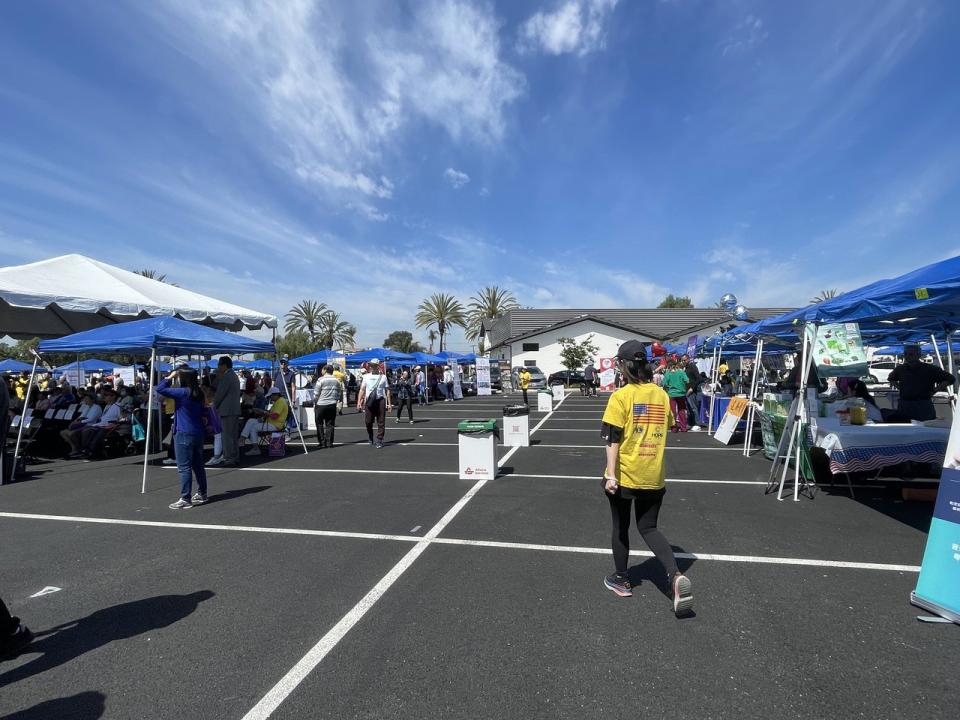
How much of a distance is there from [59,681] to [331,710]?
165cm

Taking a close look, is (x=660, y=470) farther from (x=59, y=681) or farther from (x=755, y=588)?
(x=59, y=681)

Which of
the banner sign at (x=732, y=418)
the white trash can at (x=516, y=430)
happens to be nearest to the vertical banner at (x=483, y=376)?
the white trash can at (x=516, y=430)

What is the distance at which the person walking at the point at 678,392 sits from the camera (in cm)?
1255

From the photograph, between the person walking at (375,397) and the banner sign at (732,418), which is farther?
the person walking at (375,397)

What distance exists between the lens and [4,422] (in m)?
4.64

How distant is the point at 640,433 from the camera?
3.50 metres

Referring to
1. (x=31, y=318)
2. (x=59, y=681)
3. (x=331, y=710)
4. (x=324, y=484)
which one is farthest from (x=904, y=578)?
(x=31, y=318)

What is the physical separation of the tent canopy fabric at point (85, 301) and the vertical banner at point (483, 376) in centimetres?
1565

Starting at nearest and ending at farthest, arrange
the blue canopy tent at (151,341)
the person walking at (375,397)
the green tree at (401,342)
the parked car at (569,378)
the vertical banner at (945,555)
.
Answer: the vertical banner at (945,555) < the blue canopy tent at (151,341) < the person walking at (375,397) < the parked car at (569,378) < the green tree at (401,342)

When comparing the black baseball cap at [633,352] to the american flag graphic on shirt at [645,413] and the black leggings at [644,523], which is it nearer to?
the american flag graphic on shirt at [645,413]

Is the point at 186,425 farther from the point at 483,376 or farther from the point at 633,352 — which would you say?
the point at 483,376

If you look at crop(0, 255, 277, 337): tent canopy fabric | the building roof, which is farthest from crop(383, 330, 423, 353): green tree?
crop(0, 255, 277, 337): tent canopy fabric

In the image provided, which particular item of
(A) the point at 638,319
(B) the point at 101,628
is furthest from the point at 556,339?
(B) the point at 101,628

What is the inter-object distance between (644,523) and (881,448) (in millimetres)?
4600
